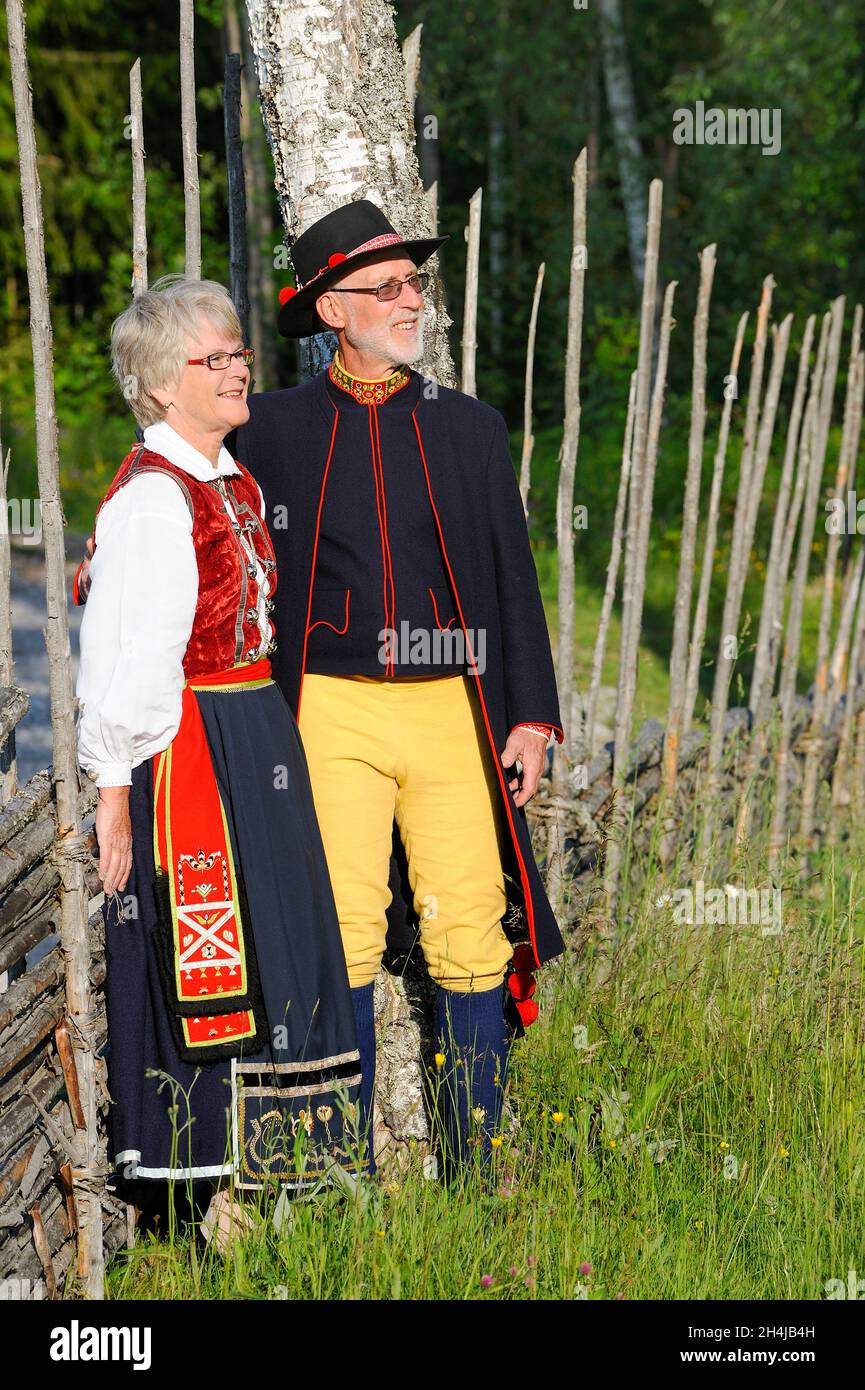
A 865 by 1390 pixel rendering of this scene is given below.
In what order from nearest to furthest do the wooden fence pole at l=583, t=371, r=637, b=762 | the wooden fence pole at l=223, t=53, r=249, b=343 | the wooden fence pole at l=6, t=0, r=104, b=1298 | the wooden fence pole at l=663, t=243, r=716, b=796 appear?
the wooden fence pole at l=6, t=0, r=104, b=1298 → the wooden fence pole at l=223, t=53, r=249, b=343 → the wooden fence pole at l=583, t=371, r=637, b=762 → the wooden fence pole at l=663, t=243, r=716, b=796

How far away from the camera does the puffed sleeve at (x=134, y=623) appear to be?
2279 millimetres

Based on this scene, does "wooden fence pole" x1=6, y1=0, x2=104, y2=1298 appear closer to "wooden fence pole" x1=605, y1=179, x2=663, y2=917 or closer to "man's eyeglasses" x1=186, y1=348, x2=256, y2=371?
"man's eyeglasses" x1=186, y1=348, x2=256, y2=371

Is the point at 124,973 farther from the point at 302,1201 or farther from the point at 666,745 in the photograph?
the point at 666,745

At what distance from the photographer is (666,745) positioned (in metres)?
4.38

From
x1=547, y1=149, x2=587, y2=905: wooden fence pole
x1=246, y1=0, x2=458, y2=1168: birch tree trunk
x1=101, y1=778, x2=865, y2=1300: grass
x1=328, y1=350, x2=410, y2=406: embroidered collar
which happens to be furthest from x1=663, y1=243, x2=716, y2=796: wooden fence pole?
x1=328, y1=350, x2=410, y2=406: embroidered collar

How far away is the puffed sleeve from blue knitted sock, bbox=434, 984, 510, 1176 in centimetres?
85

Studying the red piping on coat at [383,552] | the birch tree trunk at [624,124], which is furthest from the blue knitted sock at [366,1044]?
the birch tree trunk at [624,124]

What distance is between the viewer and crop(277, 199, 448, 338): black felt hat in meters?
2.63

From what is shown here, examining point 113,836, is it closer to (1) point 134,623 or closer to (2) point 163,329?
(1) point 134,623

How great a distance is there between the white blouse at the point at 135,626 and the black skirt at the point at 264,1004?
113mm

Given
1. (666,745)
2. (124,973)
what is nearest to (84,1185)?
(124,973)

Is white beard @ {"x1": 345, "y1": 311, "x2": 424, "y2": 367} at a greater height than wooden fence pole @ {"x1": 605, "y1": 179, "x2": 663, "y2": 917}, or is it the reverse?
white beard @ {"x1": 345, "y1": 311, "x2": 424, "y2": 367}

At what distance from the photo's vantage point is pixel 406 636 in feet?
8.82

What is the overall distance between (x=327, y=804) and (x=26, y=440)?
1245 cm
